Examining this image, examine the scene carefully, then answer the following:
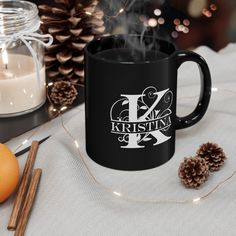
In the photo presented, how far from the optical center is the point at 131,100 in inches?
29.5

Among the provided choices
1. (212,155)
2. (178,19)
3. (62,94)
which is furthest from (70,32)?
(212,155)

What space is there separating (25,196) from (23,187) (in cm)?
1

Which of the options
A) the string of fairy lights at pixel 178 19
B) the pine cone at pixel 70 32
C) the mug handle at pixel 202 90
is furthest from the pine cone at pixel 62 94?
the string of fairy lights at pixel 178 19

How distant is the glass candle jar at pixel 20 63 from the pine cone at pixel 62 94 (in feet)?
0.06

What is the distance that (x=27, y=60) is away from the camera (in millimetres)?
984

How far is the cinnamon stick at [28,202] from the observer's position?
0.67 metres

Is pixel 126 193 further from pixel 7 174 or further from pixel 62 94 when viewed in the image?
pixel 62 94

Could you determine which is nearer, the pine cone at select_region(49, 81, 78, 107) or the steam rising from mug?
the steam rising from mug

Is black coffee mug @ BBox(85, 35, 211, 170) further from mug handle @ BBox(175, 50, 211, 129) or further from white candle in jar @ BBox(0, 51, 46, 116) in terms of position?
white candle in jar @ BBox(0, 51, 46, 116)

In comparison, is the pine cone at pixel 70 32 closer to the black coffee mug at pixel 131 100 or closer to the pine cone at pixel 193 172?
the black coffee mug at pixel 131 100

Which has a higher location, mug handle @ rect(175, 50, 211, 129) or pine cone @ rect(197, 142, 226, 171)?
mug handle @ rect(175, 50, 211, 129)

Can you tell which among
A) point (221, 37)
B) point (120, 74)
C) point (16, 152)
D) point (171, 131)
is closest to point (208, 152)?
point (171, 131)

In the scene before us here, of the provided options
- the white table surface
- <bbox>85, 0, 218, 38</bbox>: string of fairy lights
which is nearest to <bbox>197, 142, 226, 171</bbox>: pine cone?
the white table surface

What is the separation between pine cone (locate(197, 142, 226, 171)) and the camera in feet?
2.64
